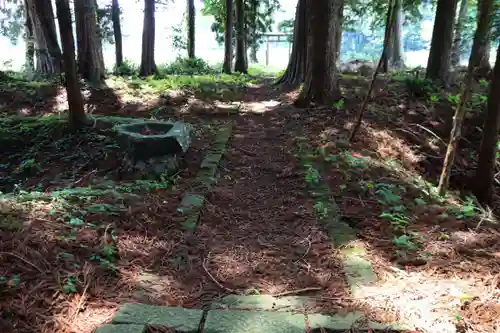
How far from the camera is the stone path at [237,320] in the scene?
2346 millimetres

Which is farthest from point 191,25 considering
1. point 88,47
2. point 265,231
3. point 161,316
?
point 161,316

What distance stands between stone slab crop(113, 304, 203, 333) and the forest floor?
15 cm

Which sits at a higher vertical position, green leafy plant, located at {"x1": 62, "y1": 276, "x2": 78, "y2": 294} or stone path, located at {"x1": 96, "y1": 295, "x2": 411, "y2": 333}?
green leafy plant, located at {"x1": 62, "y1": 276, "x2": 78, "y2": 294}

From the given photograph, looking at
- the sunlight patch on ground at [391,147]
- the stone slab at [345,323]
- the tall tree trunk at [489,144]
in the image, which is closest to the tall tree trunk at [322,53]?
A: the sunlight patch on ground at [391,147]

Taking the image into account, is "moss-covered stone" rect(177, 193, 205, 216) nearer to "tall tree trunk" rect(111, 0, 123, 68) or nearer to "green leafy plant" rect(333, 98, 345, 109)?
"green leafy plant" rect(333, 98, 345, 109)

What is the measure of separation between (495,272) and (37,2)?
1048 cm

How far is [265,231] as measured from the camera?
405 centimetres

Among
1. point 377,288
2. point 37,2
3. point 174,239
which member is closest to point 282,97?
point 37,2

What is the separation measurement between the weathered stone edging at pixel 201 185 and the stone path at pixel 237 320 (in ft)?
4.59

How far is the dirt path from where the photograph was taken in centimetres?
313

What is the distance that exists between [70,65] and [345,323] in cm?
585

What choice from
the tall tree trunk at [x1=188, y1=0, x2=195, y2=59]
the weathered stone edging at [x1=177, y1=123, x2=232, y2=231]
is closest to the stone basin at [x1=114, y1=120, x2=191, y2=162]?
the weathered stone edging at [x1=177, y1=123, x2=232, y2=231]

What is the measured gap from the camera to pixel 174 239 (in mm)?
3654

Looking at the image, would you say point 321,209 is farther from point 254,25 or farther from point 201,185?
point 254,25
